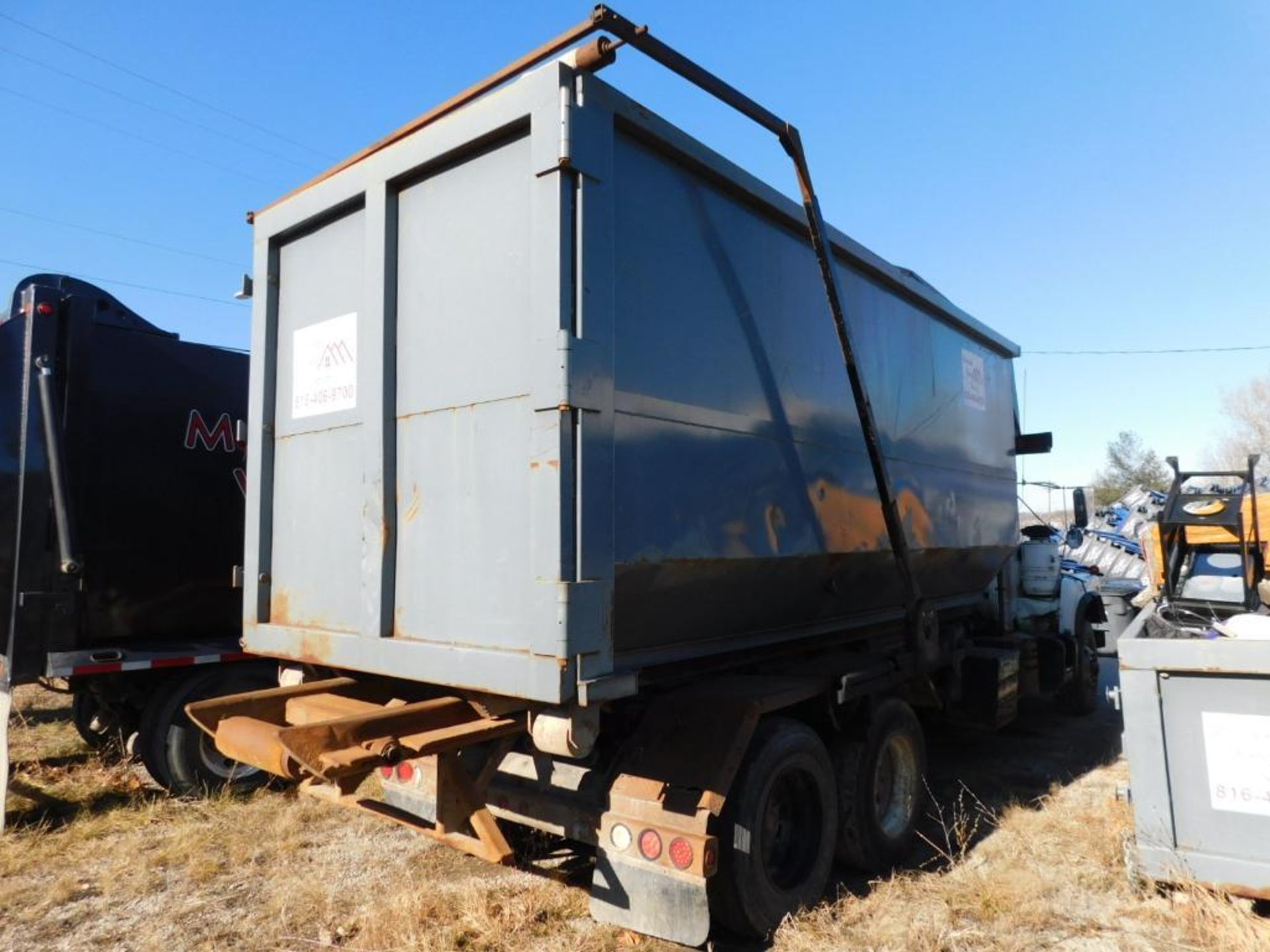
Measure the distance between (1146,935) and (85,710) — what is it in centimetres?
689

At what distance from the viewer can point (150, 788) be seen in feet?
19.7

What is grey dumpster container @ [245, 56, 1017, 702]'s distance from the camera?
10.2 feet

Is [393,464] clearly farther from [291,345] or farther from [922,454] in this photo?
[922,454]

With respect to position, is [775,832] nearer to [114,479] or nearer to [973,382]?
[973,382]

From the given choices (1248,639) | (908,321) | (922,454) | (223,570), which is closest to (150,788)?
(223,570)

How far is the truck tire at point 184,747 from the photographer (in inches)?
231

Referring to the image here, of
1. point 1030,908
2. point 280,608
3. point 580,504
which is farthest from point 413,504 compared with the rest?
point 1030,908

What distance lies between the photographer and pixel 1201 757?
3.64 m

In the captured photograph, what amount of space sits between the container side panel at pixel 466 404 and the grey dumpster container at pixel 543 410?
1 centimetres

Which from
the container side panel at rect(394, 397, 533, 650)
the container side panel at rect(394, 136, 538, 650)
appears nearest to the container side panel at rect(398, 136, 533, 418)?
the container side panel at rect(394, 136, 538, 650)

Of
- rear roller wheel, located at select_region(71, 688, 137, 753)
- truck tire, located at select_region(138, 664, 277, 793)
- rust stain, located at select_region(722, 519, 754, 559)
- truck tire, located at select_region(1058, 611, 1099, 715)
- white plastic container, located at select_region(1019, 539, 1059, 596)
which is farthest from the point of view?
white plastic container, located at select_region(1019, 539, 1059, 596)

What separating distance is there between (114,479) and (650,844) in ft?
15.8

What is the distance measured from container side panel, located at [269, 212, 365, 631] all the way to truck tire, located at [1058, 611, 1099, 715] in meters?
7.11

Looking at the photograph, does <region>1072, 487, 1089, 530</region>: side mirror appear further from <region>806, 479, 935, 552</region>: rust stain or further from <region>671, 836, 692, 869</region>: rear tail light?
<region>671, 836, 692, 869</region>: rear tail light
